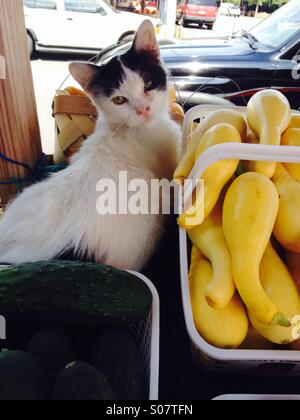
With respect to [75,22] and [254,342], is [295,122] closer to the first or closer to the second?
[254,342]

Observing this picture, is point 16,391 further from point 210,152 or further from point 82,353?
point 210,152

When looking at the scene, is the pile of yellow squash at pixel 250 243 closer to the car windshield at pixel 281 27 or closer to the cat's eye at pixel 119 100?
the cat's eye at pixel 119 100

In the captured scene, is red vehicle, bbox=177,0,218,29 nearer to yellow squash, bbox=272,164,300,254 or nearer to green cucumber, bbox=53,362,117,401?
yellow squash, bbox=272,164,300,254

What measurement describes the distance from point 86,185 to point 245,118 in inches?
14.8

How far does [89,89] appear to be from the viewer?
0.98m

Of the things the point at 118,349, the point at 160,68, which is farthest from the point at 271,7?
the point at 118,349

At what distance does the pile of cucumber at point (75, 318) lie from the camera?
50 centimetres

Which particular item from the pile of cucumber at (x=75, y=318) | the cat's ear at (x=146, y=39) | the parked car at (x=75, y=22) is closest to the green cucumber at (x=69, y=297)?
the pile of cucumber at (x=75, y=318)

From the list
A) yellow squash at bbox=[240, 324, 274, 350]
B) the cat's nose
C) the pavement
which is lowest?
the pavement

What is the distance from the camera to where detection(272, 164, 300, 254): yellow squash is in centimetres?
54

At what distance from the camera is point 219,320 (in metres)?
0.53

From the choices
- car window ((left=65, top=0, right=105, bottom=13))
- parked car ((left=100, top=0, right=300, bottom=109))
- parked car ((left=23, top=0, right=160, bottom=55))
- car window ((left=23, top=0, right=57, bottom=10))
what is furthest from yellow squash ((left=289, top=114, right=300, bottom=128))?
car window ((left=23, top=0, right=57, bottom=10))

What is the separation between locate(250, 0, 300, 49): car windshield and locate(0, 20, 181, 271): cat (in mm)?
1323

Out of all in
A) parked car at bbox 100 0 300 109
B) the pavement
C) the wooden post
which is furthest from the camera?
the pavement
